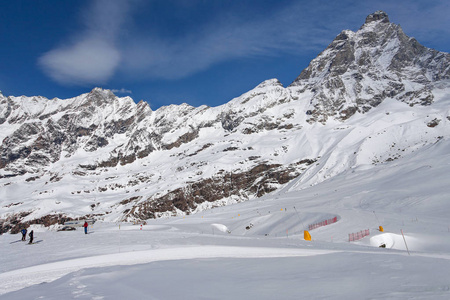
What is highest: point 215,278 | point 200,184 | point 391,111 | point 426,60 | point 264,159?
point 426,60

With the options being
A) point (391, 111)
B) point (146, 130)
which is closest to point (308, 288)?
point (391, 111)

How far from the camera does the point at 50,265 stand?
1204 cm

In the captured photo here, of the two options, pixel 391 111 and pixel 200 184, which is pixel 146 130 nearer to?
pixel 200 184

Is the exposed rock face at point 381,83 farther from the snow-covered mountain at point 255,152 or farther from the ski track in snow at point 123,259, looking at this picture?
the ski track in snow at point 123,259

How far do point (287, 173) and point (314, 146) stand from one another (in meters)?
23.9

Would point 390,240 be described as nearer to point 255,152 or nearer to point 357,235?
point 357,235

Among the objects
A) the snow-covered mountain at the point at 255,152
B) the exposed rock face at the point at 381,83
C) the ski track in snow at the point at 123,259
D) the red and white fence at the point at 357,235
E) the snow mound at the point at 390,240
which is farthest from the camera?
the exposed rock face at the point at 381,83

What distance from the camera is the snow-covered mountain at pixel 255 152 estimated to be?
104250 millimetres

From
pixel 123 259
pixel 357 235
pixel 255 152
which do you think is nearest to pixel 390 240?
pixel 357 235

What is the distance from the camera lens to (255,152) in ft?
441

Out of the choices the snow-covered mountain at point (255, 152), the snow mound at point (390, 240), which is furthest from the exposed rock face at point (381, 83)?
the snow mound at point (390, 240)

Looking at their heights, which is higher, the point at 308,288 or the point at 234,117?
the point at 234,117

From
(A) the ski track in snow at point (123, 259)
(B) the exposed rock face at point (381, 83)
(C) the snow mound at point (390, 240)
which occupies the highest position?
(B) the exposed rock face at point (381, 83)

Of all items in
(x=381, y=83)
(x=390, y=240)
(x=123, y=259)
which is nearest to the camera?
(x=123, y=259)
